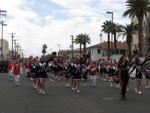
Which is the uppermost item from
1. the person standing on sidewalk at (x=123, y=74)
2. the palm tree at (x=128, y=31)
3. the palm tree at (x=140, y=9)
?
the palm tree at (x=140, y=9)

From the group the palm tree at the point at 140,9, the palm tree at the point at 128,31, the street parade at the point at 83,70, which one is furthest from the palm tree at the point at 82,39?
the street parade at the point at 83,70

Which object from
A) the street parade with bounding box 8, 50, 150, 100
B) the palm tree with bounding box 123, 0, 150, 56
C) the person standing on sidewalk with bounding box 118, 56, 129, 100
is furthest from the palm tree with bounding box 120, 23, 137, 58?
the person standing on sidewalk with bounding box 118, 56, 129, 100

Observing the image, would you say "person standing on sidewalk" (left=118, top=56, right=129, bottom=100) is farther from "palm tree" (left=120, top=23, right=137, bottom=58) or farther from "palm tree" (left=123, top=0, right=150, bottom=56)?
"palm tree" (left=120, top=23, right=137, bottom=58)

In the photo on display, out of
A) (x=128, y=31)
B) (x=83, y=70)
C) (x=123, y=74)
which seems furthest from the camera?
(x=128, y=31)

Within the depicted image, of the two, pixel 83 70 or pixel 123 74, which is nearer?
pixel 123 74

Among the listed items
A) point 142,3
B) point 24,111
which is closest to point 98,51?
point 142,3

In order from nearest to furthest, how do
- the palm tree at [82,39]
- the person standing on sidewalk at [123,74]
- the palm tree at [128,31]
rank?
the person standing on sidewalk at [123,74], the palm tree at [128,31], the palm tree at [82,39]

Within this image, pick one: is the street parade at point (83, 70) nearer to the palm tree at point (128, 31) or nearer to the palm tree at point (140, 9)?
the palm tree at point (140, 9)

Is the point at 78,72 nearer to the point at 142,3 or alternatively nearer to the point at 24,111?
the point at 24,111

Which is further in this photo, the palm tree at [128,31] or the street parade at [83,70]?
the palm tree at [128,31]

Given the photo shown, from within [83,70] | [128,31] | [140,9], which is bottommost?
[83,70]

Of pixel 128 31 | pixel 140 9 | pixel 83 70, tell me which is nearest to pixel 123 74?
pixel 83 70

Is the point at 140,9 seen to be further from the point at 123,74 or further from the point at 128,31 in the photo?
the point at 123,74

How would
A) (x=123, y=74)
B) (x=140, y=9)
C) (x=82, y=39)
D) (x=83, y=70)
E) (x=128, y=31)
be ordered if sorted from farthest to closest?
(x=82, y=39) → (x=128, y=31) → (x=140, y=9) → (x=83, y=70) → (x=123, y=74)
